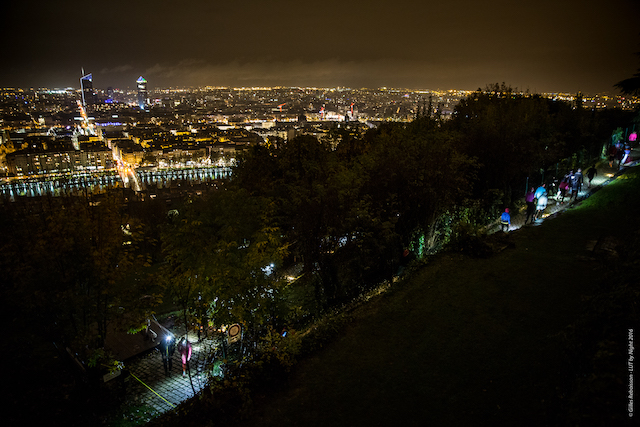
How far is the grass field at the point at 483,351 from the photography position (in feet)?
13.7

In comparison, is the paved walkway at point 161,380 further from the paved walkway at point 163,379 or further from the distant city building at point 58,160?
the distant city building at point 58,160

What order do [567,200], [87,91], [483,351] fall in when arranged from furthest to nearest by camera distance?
[87,91], [567,200], [483,351]

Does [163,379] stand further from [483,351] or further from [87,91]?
[87,91]

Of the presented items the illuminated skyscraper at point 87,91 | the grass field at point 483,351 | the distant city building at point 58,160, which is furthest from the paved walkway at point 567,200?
the illuminated skyscraper at point 87,91

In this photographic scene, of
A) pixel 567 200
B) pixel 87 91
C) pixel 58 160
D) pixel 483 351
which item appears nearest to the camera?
pixel 483 351

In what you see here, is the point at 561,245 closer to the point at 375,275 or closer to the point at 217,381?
the point at 375,275

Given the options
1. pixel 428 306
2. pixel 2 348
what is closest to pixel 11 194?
pixel 2 348

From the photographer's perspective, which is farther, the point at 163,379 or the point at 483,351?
the point at 163,379

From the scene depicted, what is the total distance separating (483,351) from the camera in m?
6.43

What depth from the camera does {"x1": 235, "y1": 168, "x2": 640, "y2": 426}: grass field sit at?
13.7 feet

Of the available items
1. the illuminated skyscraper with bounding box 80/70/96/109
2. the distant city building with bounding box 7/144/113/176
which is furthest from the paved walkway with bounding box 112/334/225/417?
the illuminated skyscraper with bounding box 80/70/96/109

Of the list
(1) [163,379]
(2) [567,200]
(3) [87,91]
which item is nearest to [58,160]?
(1) [163,379]

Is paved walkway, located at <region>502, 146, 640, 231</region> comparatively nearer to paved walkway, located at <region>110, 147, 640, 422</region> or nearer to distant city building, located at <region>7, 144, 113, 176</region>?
paved walkway, located at <region>110, 147, 640, 422</region>

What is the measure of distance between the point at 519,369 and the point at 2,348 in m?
12.6
